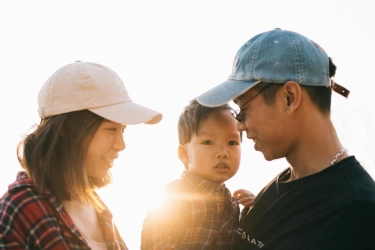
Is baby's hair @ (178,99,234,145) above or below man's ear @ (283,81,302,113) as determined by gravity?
below

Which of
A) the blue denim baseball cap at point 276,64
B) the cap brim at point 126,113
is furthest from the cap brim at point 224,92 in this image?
the cap brim at point 126,113

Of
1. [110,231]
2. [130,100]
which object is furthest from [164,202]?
[130,100]

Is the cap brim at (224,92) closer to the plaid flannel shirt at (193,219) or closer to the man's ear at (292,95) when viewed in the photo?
the man's ear at (292,95)

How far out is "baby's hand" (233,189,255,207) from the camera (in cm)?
309

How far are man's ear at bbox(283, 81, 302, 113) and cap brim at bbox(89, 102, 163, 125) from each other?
2.53 ft

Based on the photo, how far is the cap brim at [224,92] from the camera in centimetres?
247

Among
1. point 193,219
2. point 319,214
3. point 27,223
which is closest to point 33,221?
point 27,223

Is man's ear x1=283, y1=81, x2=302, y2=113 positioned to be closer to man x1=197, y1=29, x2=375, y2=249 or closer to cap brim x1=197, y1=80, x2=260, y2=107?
man x1=197, y1=29, x2=375, y2=249

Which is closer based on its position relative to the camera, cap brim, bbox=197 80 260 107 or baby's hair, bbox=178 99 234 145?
cap brim, bbox=197 80 260 107

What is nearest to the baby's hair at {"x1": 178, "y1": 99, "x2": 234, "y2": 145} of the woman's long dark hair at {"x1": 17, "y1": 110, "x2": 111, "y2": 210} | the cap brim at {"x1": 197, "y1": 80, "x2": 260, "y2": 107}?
the cap brim at {"x1": 197, "y1": 80, "x2": 260, "y2": 107}

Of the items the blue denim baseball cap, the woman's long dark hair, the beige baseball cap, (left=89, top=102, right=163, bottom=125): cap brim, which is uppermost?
the blue denim baseball cap

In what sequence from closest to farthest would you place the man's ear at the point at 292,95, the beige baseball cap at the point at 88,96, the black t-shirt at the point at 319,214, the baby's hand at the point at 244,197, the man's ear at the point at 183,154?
1. the black t-shirt at the point at 319,214
2. the man's ear at the point at 292,95
3. the beige baseball cap at the point at 88,96
4. the baby's hand at the point at 244,197
5. the man's ear at the point at 183,154

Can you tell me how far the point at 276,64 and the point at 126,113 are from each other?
878 millimetres

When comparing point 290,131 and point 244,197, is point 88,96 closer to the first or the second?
point 290,131
